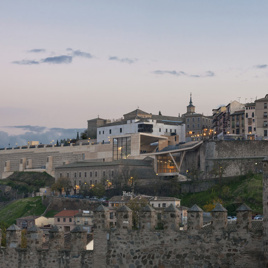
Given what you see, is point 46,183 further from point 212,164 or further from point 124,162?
point 212,164

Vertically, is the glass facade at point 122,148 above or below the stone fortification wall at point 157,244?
above

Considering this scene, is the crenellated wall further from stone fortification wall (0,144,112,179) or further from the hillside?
stone fortification wall (0,144,112,179)

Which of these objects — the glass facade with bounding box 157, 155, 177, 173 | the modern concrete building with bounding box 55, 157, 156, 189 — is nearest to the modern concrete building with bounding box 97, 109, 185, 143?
the modern concrete building with bounding box 55, 157, 156, 189

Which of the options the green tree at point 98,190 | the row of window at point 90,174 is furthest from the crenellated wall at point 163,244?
the row of window at point 90,174

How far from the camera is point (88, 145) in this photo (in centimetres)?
13838

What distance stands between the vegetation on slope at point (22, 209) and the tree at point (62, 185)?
328 cm

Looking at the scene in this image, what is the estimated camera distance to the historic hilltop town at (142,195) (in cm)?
2581

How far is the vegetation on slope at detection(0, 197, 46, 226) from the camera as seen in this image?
11233 cm

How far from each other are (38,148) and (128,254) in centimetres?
12585

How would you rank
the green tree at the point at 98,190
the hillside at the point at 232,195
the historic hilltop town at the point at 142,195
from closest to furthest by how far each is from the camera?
1. the historic hilltop town at the point at 142,195
2. the hillside at the point at 232,195
3. the green tree at the point at 98,190

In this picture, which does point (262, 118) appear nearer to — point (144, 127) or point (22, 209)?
point (144, 127)

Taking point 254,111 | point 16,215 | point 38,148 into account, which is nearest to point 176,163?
point 254,111

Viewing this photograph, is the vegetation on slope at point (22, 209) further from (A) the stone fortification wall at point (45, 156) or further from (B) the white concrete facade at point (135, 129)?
(B) the white concrete facade at point (135, 129)

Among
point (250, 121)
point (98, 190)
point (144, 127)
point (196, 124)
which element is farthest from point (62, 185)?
point (196, 124)
